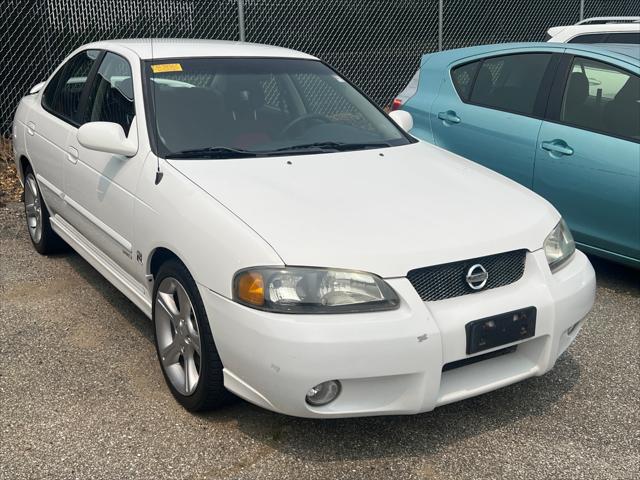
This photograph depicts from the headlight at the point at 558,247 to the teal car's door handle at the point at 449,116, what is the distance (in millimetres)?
2316

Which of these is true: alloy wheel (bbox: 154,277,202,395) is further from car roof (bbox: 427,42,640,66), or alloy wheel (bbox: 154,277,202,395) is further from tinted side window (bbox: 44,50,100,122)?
car roof (bbox: 427,42,640,66)

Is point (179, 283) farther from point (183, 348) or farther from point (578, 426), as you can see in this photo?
point (578, 426)

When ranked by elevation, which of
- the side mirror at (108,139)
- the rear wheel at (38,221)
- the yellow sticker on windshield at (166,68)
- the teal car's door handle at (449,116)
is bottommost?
the rear wheel at (38,221)

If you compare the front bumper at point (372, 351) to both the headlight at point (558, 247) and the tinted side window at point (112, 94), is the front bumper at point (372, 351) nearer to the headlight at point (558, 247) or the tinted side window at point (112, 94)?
the headlight at point (558, 247)

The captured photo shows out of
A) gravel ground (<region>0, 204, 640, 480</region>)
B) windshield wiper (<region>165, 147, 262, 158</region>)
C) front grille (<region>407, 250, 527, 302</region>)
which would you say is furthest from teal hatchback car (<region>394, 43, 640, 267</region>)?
windshield wiper (<region>165, 147, 262, 158</region>)

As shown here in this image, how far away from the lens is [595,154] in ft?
15.6

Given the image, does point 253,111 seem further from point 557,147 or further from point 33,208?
point 33,208

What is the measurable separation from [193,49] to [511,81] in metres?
2.46

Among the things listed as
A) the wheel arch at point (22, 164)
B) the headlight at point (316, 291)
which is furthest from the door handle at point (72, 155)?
the headlight at point (316, 291)

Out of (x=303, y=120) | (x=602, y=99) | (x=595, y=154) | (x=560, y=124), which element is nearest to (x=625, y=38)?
(x=602, y=99)

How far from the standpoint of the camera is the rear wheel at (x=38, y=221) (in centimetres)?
521

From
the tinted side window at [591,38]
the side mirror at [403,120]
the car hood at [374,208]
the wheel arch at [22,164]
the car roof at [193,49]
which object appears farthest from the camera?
the tinted side window at [591,38]

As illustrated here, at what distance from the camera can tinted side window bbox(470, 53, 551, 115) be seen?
5324 mm

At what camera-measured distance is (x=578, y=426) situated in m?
3.28
